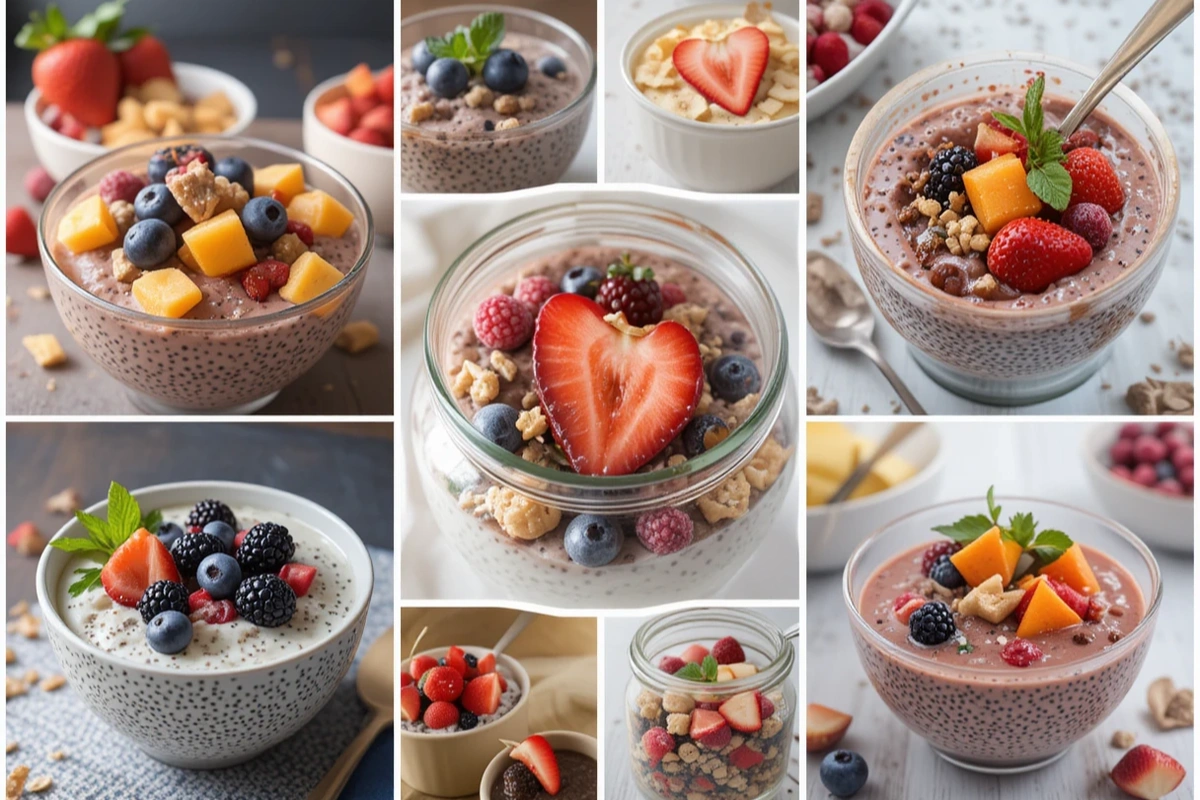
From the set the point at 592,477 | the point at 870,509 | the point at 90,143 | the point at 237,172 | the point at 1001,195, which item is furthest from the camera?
the point at 90,143

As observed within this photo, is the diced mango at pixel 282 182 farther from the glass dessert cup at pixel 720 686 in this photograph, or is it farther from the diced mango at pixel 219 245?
the glass dessert cup at pixel 720 686

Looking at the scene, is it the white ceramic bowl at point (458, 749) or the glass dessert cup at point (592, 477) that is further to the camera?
the white ceramic bowl at point (458, 749)

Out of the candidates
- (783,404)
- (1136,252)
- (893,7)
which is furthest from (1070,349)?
(893,7)

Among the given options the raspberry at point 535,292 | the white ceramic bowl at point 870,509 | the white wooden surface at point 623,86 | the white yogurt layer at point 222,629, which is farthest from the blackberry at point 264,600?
the white ceramic bowl at point 870,509

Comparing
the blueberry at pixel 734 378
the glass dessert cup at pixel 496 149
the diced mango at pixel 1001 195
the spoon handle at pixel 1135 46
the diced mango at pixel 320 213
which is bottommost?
the blueberry at pixel 734 378

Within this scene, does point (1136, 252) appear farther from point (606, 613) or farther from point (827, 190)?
point (606, 613)

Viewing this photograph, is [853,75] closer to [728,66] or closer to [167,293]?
[728,66]

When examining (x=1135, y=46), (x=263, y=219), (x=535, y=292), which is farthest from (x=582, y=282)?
(x=1135, y=46)
